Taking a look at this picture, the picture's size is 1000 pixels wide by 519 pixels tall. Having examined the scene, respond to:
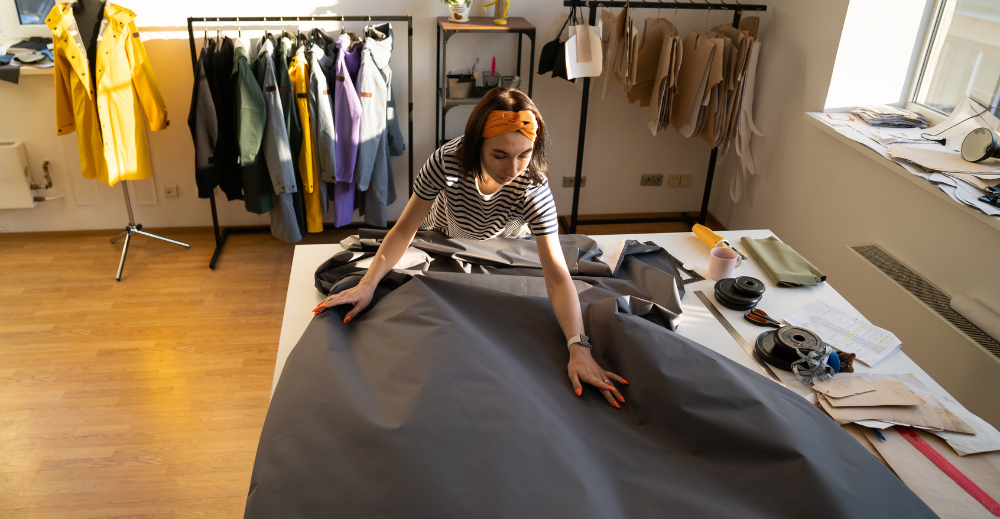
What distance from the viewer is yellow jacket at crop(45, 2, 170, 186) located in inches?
114

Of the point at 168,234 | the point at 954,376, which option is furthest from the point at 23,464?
the point at 954,376

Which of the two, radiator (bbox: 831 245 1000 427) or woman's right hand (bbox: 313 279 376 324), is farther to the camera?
radiator (bbox: 831 245 1000 427)

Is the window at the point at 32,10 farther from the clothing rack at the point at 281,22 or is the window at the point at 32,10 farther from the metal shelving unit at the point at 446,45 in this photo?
the metal shelving unit at the point at 446,45

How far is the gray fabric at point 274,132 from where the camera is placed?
3053 mm

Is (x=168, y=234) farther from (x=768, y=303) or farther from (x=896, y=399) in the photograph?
(x=896, y=399)

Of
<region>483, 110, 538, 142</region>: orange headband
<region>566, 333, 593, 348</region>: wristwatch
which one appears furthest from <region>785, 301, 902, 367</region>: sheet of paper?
<region>483, 110, 538, 142</region>: orange headband

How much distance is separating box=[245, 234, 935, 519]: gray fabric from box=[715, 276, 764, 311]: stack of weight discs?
43 centimetres

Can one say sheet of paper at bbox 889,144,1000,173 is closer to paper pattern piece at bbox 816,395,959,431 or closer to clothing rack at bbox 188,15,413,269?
paper pattern piece at bbox 816,395,959,431

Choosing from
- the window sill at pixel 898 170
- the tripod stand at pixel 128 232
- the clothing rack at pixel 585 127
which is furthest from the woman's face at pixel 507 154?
the tripod stand at pixel 128 232

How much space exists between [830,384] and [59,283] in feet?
11.3

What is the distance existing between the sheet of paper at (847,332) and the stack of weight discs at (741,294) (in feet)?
0.33

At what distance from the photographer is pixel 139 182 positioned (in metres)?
3.61

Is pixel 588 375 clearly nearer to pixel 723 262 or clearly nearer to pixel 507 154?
pixel 507 154

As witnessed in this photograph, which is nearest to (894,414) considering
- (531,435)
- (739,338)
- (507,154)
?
(739,338)
